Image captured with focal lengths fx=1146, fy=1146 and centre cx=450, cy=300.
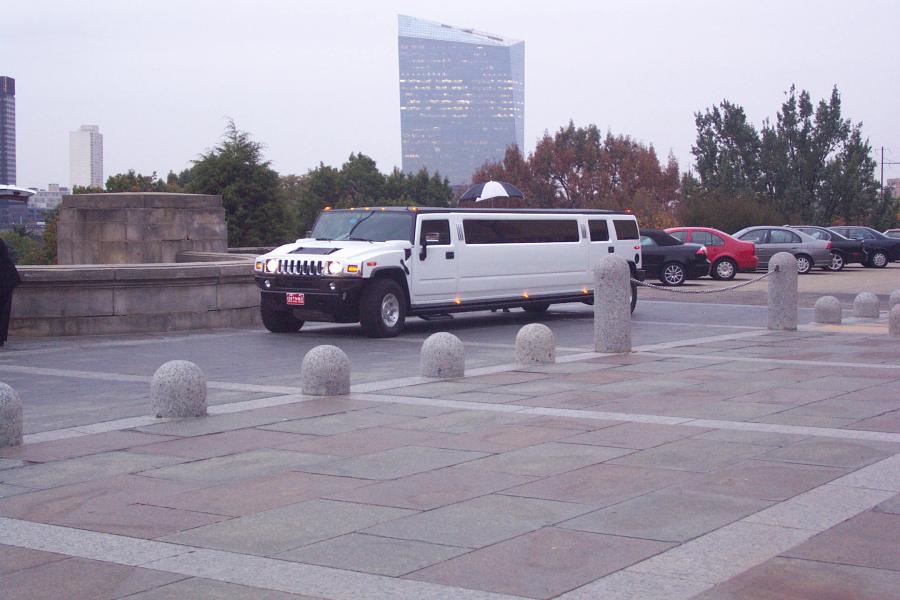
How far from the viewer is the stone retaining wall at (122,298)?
1659 centimetres

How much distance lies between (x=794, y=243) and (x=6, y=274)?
27837 millimetres

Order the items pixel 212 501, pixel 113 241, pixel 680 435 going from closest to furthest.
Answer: pixel 212 501, pixel 680 435, pixel 113 241

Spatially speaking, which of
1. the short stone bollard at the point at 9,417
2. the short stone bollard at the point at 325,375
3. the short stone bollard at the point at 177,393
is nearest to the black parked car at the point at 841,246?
the short stone bollard at the point at 325,375

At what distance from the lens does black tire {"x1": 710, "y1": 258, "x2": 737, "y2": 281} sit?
33062 mm

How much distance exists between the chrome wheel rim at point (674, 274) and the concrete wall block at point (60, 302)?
17.1m

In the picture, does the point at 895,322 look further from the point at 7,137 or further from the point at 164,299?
the point at 7,137

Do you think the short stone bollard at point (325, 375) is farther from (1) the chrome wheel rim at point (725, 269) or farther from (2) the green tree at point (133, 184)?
(2) the green tree at point (133, 184)

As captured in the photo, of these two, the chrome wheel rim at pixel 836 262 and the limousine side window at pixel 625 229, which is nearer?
the limousine side window at pixel 625 229

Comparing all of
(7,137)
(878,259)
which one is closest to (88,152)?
(7,137)

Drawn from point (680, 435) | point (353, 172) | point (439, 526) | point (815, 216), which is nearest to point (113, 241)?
point (680, 435)

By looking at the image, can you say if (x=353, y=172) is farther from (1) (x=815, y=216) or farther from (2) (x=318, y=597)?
(2) (x=318, y=597)

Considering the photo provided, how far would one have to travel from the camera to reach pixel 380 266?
16.7 metres

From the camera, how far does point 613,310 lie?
1412cm

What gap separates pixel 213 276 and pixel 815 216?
51.6 metres
